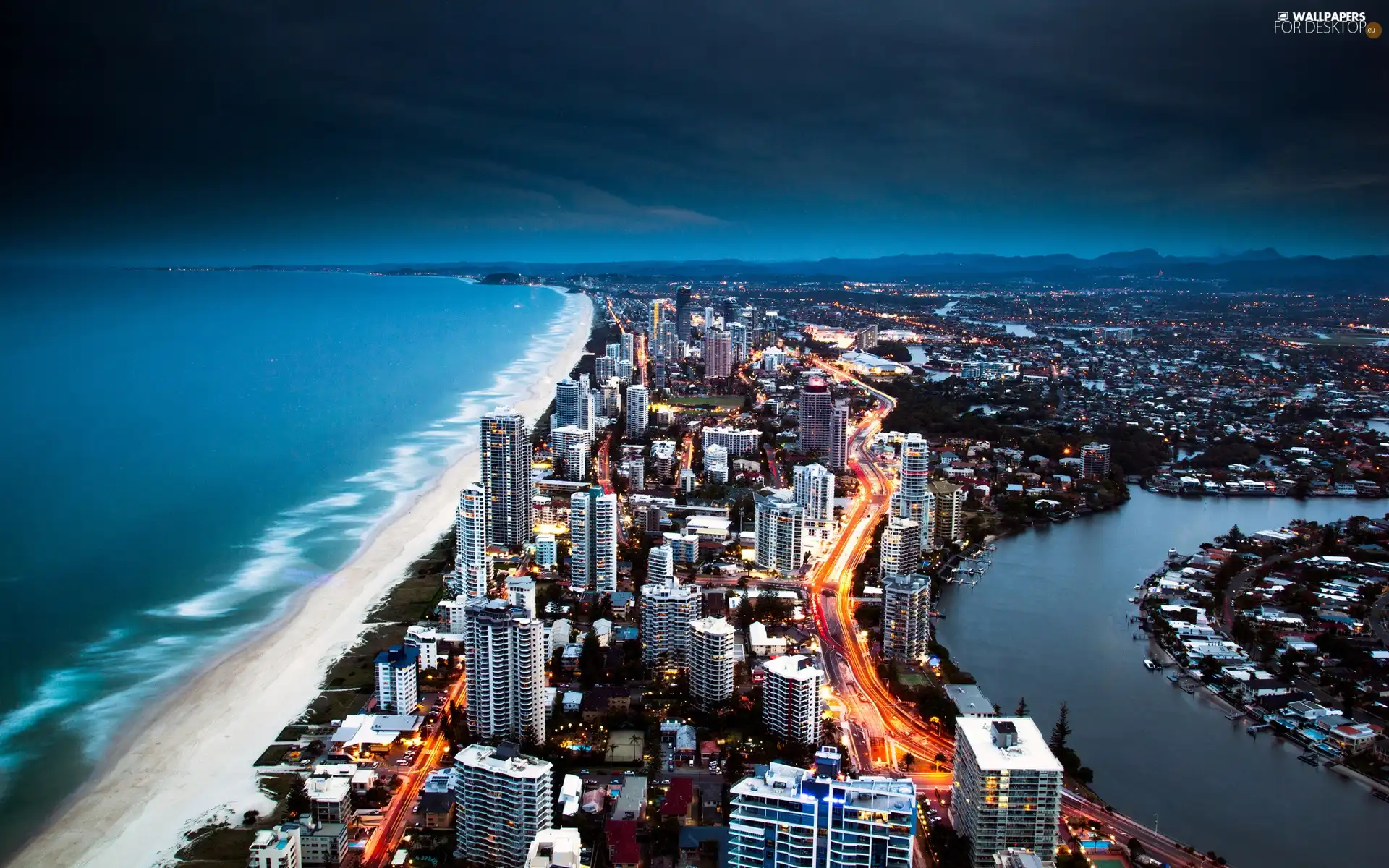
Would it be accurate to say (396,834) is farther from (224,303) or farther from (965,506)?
(224,303)

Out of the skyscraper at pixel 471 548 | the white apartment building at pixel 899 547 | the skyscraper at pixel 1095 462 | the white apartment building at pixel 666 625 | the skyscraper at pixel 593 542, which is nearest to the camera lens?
the white apartment building at pixel 666 625

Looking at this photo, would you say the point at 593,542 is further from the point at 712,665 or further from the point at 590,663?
the point at 712,665

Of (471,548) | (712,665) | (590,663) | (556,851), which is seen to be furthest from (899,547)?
(556,851)

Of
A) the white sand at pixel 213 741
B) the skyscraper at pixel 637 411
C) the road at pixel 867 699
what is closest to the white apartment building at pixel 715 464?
the road at pixel 867 699

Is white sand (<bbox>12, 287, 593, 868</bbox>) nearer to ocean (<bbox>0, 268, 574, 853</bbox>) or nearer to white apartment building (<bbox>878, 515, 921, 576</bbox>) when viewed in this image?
ocean (<bbox>0, 268, 574, 853</bbox>)

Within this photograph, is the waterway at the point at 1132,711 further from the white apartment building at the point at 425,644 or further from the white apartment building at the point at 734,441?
the white apartment building at the point at 734,441

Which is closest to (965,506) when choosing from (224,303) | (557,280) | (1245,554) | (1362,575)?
(1245,554)

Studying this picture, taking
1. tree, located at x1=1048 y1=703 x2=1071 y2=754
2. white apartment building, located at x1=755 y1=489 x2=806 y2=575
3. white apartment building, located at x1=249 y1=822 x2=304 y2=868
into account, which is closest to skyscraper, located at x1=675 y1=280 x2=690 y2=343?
white apartment building, located at x1=755 y1=489 x2=806 y2=575

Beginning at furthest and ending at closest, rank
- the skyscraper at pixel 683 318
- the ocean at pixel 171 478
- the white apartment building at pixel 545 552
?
the skyscraper at pixel 683 318 → the white apartment building at pixel 545 552 → the ocean at pixel 171 478
